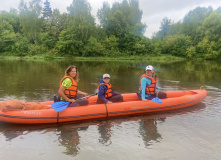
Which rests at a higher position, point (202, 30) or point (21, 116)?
point (202, 30)

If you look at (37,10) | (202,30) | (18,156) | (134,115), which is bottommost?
(18,156)

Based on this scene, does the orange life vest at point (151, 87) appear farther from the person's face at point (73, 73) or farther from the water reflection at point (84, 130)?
the person's face at point (73, 73)

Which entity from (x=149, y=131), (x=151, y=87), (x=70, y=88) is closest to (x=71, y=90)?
(x=70, y=88)

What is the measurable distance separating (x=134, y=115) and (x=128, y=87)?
4.18 metres

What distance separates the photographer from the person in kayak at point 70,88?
477 centimetres

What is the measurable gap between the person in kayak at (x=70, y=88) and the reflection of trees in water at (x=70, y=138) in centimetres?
70

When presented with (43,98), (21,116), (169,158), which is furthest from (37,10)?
(169,158)

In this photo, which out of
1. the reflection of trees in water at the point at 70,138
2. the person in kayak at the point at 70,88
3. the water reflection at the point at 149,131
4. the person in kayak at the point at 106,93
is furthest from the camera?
the person in kayak at the point at 106,93

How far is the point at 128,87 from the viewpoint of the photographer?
32.0ft

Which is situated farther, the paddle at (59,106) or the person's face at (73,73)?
the person's face at (73,73)

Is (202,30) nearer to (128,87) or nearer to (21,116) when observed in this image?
(128,87)

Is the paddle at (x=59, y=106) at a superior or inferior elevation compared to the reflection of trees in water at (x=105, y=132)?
superior

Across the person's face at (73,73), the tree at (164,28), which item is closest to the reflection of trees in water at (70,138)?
the person's face at (73,73)

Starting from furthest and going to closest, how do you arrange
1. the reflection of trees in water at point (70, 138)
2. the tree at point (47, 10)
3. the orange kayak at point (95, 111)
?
the tree at point (47, 10), the orange kayak at point (95, 111), the reflection of trees in water at point (70, 138)
